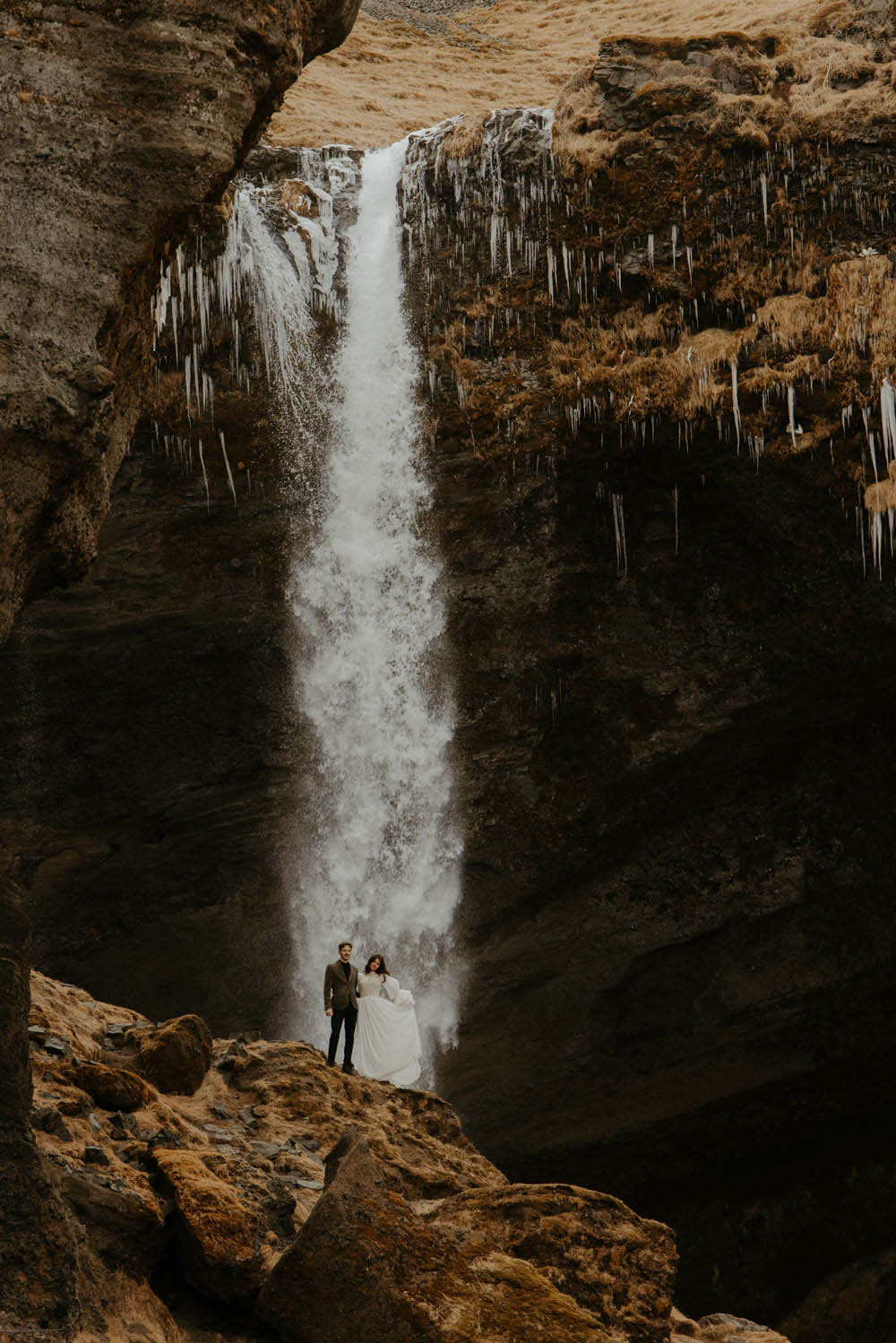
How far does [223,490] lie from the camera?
67.3ft

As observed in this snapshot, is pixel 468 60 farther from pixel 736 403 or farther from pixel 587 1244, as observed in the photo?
pixel 587 1244

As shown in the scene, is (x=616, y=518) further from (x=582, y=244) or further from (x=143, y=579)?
(x=143, y=579)

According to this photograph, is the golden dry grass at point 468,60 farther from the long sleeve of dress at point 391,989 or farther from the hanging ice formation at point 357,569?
the long sleeve of dress at point 391,989

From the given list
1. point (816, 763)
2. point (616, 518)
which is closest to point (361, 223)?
point (616, 518)

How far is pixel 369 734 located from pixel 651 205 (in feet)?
35.2

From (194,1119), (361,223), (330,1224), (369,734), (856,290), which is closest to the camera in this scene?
(330,1224)

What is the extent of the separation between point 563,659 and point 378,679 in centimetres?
331

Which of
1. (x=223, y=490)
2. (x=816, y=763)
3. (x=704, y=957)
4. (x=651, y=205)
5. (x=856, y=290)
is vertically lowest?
(x=704, y=957)

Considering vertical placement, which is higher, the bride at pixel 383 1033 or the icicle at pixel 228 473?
the icicle at pixel 228 473

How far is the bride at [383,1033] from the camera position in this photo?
41.3 ft

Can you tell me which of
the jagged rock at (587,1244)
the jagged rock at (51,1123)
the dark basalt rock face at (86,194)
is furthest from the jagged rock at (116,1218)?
the dark basalt rock face at (86,194)

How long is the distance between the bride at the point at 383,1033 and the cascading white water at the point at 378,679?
231 inches

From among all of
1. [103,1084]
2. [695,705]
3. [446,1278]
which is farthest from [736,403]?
[446,1278]

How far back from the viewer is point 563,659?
1970 cm
